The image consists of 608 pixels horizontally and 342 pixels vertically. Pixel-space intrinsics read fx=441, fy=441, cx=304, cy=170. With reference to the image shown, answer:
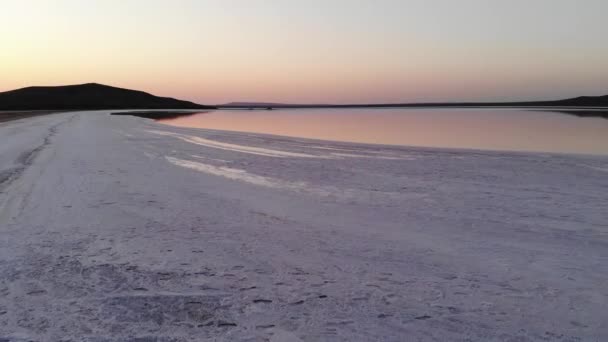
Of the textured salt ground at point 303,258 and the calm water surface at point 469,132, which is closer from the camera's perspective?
the textured salt ground at point 303,258

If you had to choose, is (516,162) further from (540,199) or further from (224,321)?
(224,321)

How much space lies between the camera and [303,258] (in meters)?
6.11

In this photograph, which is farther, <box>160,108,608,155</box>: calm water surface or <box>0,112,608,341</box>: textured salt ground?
<box>160,108,608,155</box>: calm water surface

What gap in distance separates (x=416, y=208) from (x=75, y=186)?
863 cm

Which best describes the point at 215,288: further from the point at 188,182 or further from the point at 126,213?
the point at 188,182

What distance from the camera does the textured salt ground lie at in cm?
423

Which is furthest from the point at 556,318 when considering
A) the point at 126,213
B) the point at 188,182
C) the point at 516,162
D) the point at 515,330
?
the point at 516,162

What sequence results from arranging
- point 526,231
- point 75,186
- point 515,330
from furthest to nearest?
point 75,186 → point 526,231 → point 515,330

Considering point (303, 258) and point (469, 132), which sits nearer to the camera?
point (303, 258)

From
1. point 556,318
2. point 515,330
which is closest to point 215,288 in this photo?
point 515,330

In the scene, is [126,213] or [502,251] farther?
[126,213]

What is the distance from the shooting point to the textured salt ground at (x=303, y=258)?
4.23 m

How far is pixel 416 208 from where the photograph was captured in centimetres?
926

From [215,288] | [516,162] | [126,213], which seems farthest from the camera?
[516,162]
